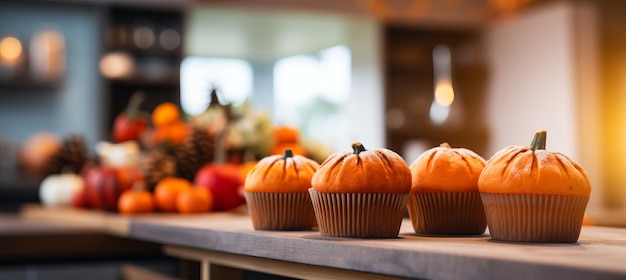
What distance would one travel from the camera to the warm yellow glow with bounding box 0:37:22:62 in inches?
196

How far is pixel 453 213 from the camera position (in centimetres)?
105

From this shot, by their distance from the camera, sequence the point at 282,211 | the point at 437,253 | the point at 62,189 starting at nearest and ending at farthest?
the point at 437,253 < the point at 282,211 < the point at 62,189

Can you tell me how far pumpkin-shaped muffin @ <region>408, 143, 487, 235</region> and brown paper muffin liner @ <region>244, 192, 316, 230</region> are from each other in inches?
7.6

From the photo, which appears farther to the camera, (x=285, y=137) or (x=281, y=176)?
(x=285, y=137)

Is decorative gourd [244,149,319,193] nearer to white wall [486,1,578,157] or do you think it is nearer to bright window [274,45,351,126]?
white wall [486,1,578,157]

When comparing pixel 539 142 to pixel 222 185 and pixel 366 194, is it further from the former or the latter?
pixel 222 185

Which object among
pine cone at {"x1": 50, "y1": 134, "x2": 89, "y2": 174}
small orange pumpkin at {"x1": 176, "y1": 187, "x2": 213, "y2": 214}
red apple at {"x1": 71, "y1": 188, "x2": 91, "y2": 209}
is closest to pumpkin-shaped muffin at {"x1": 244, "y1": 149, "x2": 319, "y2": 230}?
small orange pumpkin at {"x1": 176, "y1": 187, "x2": 213, "y2": 214}

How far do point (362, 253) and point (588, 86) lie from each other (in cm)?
473

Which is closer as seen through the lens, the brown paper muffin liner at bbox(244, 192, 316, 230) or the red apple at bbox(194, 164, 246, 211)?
the brown paper muffin liner at bbox(244, 192, 316, 230)

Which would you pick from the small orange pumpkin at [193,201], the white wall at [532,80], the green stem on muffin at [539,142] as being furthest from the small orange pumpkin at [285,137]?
the white wall at [532,80]

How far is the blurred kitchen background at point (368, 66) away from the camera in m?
5.15

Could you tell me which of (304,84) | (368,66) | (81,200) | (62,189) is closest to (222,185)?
(81,200)

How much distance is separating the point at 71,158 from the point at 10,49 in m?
2.44

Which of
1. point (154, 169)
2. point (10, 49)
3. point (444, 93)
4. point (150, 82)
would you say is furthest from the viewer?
point (444, 93)
